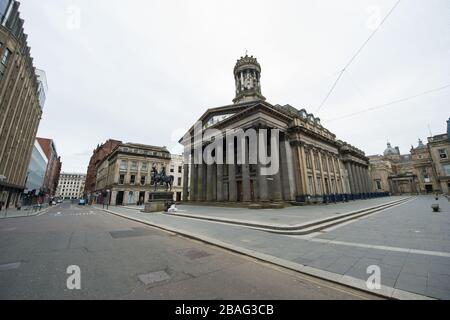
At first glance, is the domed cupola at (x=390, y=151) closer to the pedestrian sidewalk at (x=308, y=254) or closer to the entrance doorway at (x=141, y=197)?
the entrance doorway at (x=141, y=197)

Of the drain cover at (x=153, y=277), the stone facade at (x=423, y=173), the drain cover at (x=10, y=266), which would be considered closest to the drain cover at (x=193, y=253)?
the drain cover at (x=153, y=277)

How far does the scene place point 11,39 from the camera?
80.7 feet

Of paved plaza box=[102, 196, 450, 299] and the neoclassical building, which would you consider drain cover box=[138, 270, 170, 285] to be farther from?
the neoclassical building

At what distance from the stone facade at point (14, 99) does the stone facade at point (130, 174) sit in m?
15.1

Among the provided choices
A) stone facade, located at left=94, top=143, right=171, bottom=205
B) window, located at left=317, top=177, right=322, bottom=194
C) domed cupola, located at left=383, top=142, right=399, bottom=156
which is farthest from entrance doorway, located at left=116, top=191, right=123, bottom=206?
domed cupola, located at left=383, top=142, right=399, bottom=156

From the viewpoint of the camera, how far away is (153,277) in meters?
3.78

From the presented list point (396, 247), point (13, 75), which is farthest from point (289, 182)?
point (13, 75)

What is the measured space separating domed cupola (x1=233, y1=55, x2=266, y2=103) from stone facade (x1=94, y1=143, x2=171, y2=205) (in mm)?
27318

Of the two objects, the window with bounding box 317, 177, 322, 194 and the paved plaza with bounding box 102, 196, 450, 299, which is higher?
the window with bounding box 317, 177, 322, 194

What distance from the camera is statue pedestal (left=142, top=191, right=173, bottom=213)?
21.0 meters

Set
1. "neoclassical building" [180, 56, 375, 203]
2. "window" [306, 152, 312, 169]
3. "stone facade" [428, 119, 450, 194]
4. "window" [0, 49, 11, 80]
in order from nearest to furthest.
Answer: "neoclassical building" [180, 56, 375, 203], "window" [0, 49, 11, 80], "window" [306, 152, 312, 169], "stone facade" [428, 119, 450, 194]

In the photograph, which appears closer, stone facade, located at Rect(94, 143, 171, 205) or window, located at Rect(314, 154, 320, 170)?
window, located at Rect(314, 154, 320, 170)

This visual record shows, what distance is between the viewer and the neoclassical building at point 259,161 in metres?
22.5

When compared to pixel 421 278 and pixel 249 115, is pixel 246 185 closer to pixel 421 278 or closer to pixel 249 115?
pixel 249 115
